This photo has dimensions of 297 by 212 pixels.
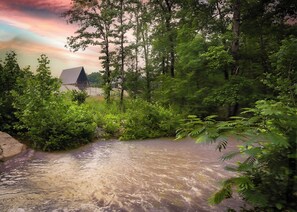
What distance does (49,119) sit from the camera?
26.8 feet

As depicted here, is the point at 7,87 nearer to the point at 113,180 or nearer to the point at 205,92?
the point at 113,180

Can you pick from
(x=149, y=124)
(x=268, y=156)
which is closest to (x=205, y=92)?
(x=149, y=124)

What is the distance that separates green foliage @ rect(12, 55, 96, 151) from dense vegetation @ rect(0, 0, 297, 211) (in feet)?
0.11

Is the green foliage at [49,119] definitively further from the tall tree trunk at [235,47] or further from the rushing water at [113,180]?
the tall tree trunk at [235,47]

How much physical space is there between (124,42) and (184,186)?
1629 cm

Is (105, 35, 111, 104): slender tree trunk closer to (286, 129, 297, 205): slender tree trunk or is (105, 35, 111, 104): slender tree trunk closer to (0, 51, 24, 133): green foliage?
(0, 51, 24, 133): green foliage

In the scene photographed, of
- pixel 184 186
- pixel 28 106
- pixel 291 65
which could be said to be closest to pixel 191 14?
pixel 291 65

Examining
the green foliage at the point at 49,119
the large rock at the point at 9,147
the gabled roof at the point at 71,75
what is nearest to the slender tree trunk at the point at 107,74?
the green foliage at the point at 49,119

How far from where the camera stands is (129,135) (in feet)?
33.2

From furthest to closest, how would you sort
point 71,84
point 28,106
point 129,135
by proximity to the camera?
point 71,84, point 129,135, point 28,106

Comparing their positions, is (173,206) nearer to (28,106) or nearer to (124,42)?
(28,106)

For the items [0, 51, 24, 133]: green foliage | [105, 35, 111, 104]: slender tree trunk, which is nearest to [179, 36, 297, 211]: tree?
[0, 51, 24, 133]: green foliage

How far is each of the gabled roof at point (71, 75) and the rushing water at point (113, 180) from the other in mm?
39868

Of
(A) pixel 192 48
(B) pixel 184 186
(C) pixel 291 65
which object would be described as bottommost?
(B) pixel 184 186
